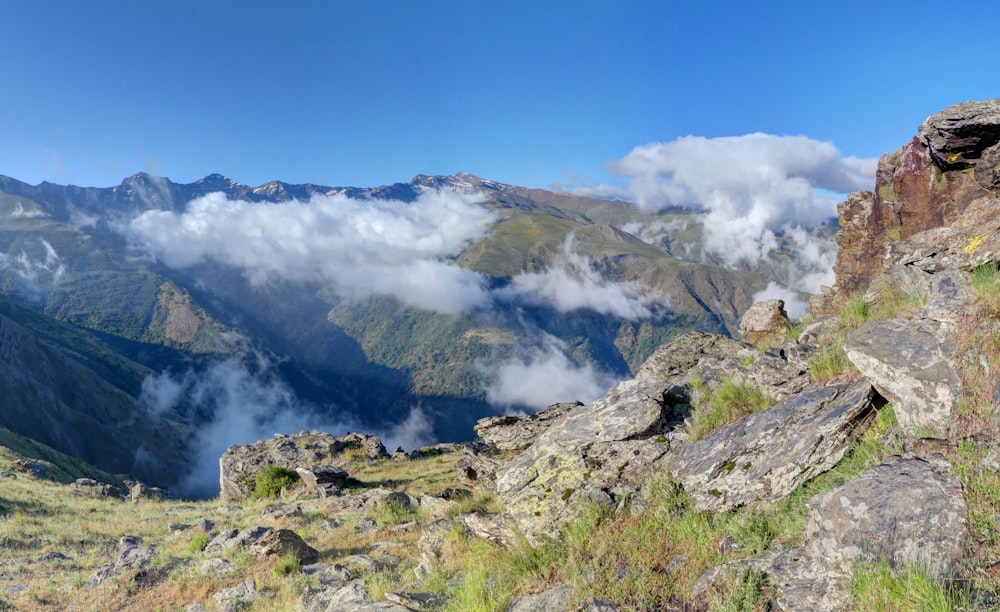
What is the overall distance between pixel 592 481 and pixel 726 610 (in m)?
4.84

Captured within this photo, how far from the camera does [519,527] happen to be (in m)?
11.4

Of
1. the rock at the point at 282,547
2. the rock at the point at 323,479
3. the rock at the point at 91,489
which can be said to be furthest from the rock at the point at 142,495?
the rock at the point at 282,547

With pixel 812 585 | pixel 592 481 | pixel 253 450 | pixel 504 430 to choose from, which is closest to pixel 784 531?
pixel 812 585

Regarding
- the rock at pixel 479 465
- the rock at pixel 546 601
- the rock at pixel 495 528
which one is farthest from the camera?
the rock at pixel 479 465

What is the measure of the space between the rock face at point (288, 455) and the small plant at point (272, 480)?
127cm

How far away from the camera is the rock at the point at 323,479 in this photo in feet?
111

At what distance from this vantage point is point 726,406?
12953 millimetres

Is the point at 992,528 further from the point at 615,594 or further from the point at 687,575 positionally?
the point at 615,594

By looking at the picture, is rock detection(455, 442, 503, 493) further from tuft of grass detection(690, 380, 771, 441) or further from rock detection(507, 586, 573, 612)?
rock detection(507, 586, 573, 612)

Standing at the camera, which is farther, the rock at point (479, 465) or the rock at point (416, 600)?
the rock at point (479, 465)

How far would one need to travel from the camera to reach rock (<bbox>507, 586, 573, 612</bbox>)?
8.59 m

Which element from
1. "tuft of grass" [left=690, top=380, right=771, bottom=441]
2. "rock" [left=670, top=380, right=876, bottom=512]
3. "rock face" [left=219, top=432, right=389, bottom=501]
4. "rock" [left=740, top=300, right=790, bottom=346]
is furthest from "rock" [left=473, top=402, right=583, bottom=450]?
"rock face" [left=219, top=432, right=389, bottom=501]

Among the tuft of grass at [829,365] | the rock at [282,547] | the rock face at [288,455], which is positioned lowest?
the rock face at [288,455]

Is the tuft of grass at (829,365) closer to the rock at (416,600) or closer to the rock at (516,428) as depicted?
the rock at (416,600)
